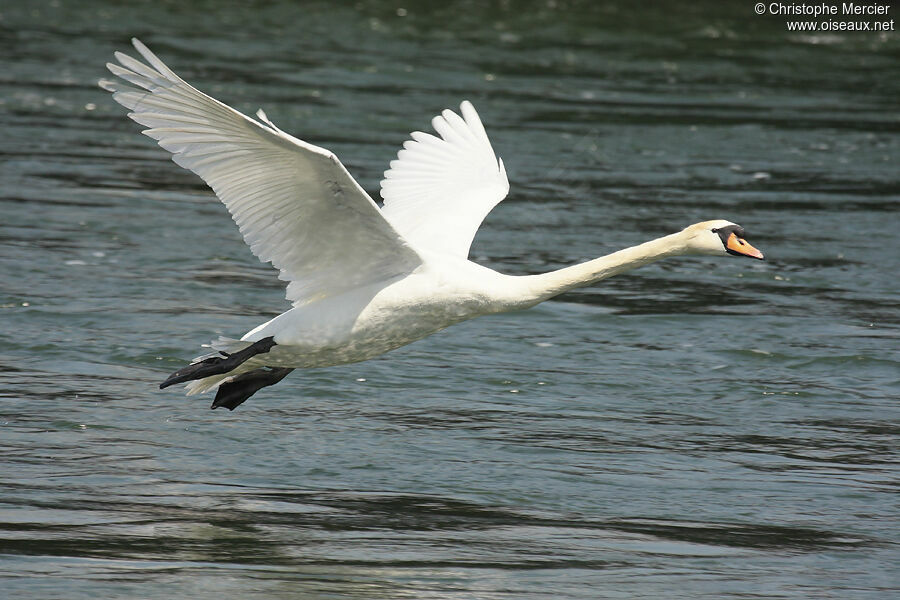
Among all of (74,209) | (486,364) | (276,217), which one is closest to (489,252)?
(486,364)

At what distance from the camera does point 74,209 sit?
40.9 feet

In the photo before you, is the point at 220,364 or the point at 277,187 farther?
the point at 220,364

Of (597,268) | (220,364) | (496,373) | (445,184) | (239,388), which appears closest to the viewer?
(597,268)

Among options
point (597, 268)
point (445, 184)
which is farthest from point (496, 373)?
point (597, 268)

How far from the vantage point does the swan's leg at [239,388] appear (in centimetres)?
801

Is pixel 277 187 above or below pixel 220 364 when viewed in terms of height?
above

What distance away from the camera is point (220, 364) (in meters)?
7.54

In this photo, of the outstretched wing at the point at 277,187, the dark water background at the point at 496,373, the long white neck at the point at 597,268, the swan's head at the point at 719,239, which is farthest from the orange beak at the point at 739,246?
the outstretched wing at the point at 277,187

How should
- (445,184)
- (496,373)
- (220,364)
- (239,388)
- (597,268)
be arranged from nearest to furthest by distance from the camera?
1. (597,268)
2. (220,364)
3. (239,388)
4. (445,184)
5. (496,373)

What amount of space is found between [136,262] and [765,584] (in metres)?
6.35

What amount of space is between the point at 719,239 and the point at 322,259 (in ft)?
6.58

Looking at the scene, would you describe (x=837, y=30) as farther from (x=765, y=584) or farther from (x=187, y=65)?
(x=765, y=584)

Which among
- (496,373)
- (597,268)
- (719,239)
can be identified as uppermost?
(719,239)

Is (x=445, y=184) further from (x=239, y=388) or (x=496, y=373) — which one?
(x=239, y=388)
